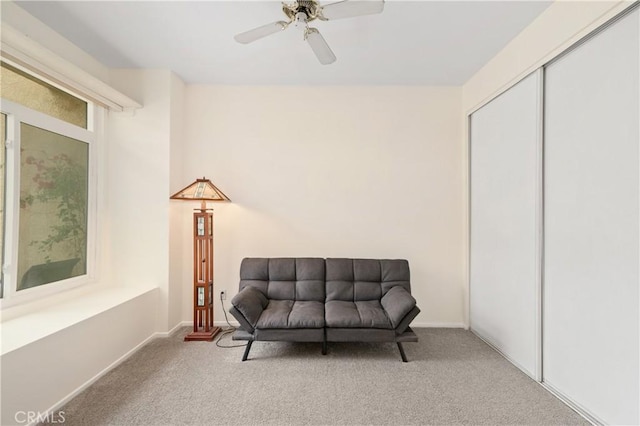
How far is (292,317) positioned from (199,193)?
58.6 inches

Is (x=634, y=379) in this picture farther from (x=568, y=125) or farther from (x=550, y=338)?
(x=568, y=125)

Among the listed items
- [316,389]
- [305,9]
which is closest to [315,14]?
[305,9]

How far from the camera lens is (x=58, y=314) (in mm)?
2203

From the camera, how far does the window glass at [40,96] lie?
6.94 ft

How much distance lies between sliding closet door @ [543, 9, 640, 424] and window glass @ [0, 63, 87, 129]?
3959 mm

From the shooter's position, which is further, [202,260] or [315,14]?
[202,260]

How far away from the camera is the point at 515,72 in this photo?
2.49 meters

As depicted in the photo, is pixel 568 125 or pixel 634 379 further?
pixel 568 125

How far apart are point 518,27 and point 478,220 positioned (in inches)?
68.9

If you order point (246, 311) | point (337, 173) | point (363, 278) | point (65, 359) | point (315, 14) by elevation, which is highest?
point (315, 14)

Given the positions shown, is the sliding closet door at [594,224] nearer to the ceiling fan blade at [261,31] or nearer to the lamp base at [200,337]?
the ceiling fan blade at [261,31]

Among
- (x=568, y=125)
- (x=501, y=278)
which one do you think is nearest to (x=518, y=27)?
(x=568, y=125)

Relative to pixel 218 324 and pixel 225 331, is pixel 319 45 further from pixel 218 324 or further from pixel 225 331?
pixel 218 324

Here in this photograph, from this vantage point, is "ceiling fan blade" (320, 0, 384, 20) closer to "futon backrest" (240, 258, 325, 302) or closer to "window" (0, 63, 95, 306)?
"futon backrest" (240, 258, 325, 302)
